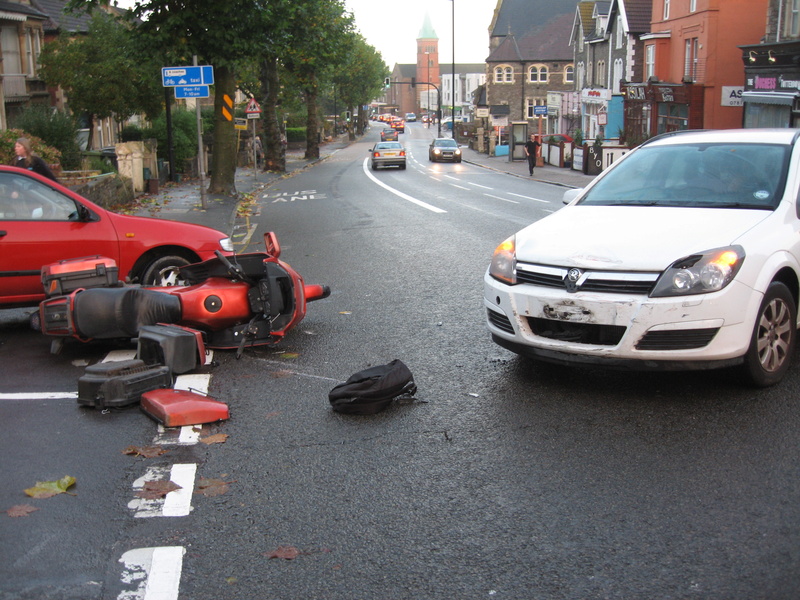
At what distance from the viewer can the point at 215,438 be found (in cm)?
559

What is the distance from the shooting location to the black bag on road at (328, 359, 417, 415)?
237 inches

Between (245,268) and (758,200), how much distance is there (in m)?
4.21

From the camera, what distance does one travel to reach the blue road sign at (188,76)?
20.8 m

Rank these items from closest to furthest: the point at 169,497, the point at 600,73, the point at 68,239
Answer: the point at 169,497 → the point at 68,239 → the point at 600,73

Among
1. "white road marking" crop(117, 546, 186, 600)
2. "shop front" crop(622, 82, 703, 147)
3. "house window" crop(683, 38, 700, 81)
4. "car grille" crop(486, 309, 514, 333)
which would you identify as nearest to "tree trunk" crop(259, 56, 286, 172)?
"shop front" crop(622, 82, 703, 147)

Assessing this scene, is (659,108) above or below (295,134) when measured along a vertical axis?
above

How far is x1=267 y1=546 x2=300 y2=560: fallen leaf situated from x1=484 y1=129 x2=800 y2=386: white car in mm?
2634

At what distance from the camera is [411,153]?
239 ft

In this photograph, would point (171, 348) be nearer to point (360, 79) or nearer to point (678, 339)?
point (678, 339)

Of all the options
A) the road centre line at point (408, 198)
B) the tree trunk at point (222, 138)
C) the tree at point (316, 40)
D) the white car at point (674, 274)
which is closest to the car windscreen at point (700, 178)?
the white car at point (674, 274)

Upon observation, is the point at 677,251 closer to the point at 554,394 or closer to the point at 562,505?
the point at 554,394

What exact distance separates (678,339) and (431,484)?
1.98 meters

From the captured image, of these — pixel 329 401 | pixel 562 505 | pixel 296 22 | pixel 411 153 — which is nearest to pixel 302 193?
pixel 296 22

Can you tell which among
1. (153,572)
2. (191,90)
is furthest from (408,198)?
(153,572)
